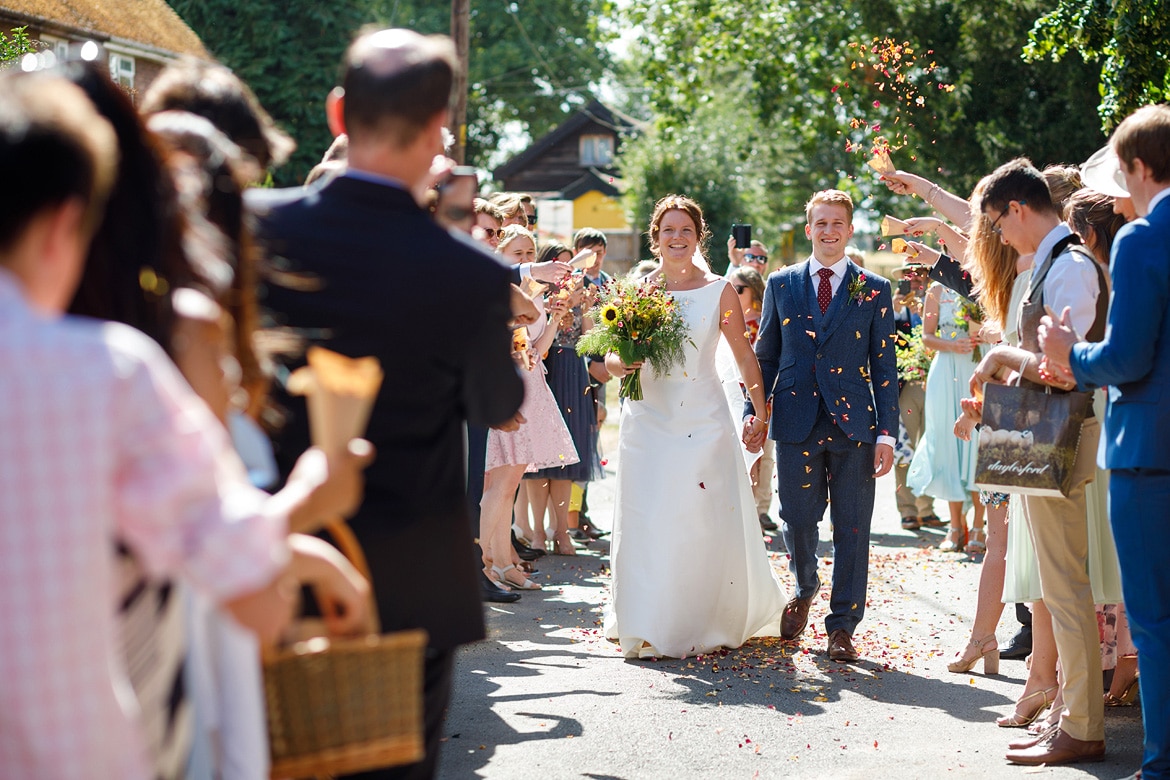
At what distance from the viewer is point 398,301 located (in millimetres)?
3025

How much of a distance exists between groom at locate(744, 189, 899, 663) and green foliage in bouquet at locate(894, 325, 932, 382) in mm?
4400

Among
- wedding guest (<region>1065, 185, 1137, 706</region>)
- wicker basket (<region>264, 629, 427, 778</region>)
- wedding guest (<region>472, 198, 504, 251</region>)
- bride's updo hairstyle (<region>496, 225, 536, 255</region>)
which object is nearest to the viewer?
wicker basket (<region>264, 629, 427, 778</region>)

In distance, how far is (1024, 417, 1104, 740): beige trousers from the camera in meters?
5.26

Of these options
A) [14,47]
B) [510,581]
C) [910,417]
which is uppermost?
[14,47]

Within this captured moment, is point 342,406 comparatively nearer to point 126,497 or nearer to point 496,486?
point 126,497

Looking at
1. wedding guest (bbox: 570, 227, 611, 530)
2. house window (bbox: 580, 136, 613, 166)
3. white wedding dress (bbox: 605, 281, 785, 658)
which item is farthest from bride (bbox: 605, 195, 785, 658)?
house window (bbox: 580, 136, 613, 166)

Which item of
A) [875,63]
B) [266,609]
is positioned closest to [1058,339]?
[266,609]

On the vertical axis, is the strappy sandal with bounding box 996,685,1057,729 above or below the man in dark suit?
below

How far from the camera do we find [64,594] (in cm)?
195

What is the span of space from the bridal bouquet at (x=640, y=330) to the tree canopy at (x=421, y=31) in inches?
909

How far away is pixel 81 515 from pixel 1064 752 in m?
4.54

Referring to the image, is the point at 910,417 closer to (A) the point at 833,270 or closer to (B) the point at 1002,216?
(A) the point at 833,270

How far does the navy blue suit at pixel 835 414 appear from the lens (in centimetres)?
739

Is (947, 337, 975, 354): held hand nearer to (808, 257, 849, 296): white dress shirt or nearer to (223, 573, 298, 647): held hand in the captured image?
(808, 257, 849, 296): white dress shirt
